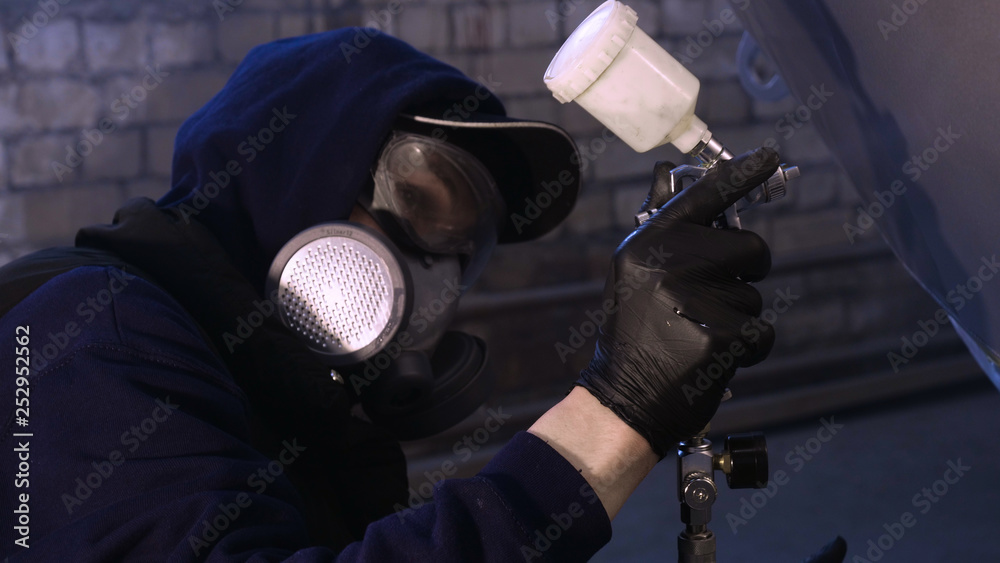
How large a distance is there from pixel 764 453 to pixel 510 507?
320 millimetres

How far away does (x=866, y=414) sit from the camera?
3979 millimetres

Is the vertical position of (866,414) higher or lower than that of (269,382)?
lower

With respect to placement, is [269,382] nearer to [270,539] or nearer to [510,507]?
[270,539]

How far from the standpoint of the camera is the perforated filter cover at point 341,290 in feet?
3.97

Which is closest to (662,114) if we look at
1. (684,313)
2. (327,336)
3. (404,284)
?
(684,313)

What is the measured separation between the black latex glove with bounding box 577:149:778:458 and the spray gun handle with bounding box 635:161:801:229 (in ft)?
0.07

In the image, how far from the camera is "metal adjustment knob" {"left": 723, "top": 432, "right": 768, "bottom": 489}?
0.93m

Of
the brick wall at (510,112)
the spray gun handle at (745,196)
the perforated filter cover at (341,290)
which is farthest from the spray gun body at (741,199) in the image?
the brick wall at (510,112)

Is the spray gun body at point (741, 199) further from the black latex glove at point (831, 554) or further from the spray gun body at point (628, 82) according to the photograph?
the black latex glove at point (831, 554)

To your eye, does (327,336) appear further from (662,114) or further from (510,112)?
(510,112)

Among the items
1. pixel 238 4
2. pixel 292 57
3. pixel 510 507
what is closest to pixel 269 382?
pixel 510 507

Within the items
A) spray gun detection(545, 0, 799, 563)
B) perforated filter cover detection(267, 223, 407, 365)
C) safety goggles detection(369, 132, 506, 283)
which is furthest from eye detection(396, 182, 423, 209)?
spray gun detection(545, 0, 799, 563)

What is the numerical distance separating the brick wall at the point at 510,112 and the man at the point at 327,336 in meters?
1.63

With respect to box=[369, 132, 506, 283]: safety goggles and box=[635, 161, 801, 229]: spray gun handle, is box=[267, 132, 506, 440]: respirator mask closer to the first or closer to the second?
box=[369, 132, 506, 283]: safety goggles
